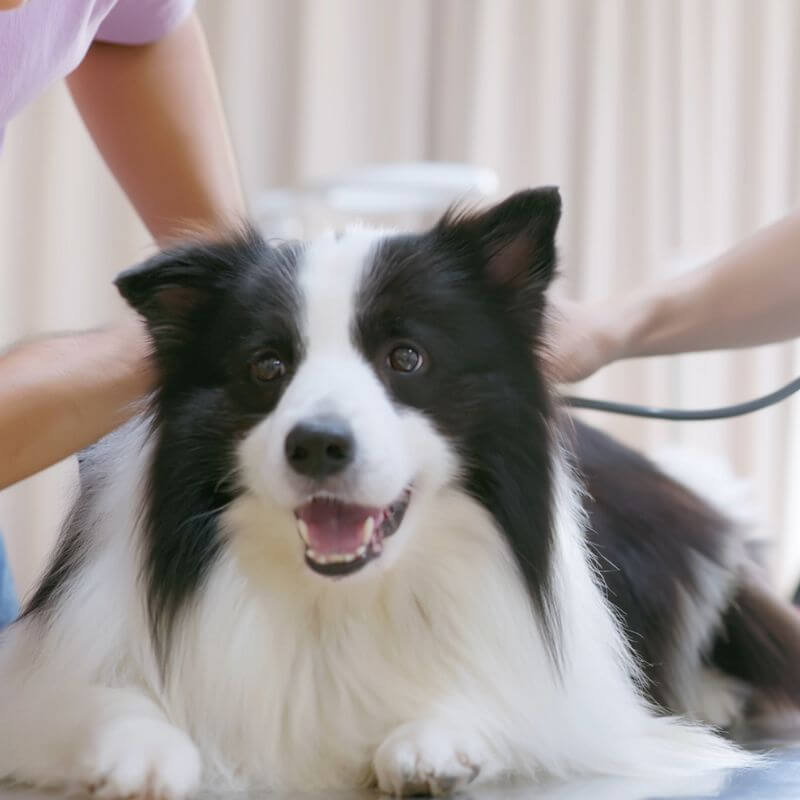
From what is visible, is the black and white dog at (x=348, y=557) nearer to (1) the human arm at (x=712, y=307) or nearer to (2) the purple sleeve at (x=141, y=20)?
(1) the human arm at (x=712, y=307)

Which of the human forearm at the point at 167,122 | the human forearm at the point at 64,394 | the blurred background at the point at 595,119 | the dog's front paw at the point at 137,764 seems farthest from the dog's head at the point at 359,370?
the blurred background at the point at 595,119

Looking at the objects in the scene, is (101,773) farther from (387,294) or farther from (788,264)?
(788,264)

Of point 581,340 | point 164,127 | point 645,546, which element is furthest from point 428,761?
point 164,127

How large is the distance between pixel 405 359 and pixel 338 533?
8.5 inches

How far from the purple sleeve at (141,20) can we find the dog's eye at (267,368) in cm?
71

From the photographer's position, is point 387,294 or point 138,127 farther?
point 138,127

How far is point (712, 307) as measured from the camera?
6.33 ft

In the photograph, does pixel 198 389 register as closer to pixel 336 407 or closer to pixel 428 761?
pixel 336 407

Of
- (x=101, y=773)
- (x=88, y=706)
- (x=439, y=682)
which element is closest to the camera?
(x=101, y=773)

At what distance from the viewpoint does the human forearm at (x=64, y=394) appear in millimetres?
Result: 1571

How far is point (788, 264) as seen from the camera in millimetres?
1896

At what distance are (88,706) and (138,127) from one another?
3.24 feet

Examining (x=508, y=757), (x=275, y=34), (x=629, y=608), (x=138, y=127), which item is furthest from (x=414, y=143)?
(x=508, y=757)

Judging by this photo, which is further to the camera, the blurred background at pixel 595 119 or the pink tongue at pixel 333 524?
the blurred background at pixel 595 119
